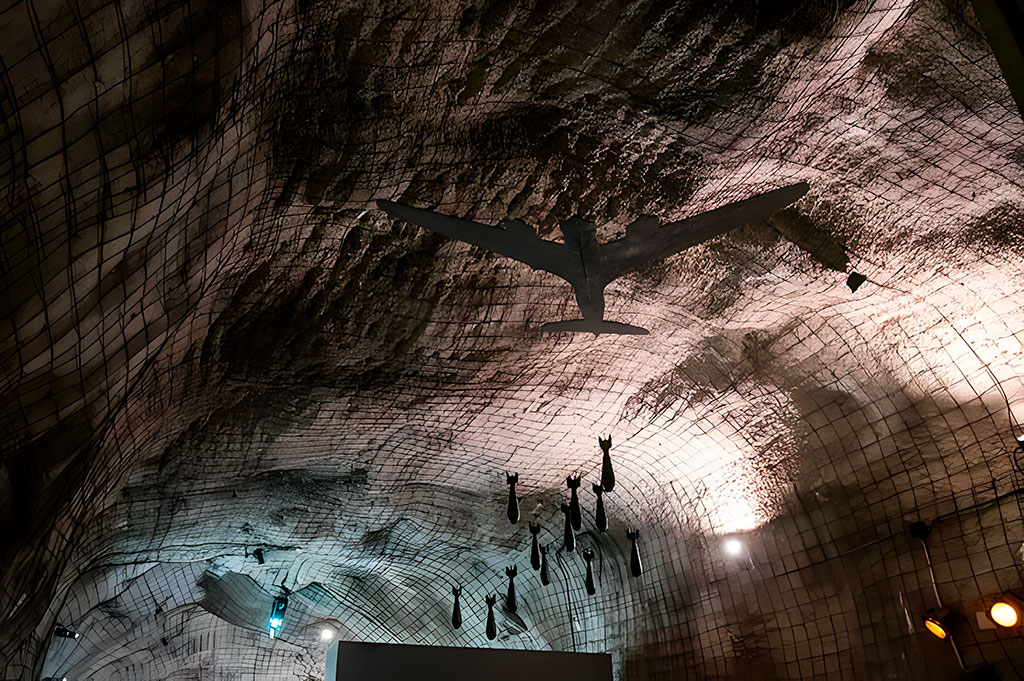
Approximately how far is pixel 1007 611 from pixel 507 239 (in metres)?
3.06

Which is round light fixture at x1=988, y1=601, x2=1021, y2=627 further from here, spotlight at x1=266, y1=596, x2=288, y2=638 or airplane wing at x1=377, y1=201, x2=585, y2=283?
spotlight at x1=266, y1=596, x2=288, y2=638

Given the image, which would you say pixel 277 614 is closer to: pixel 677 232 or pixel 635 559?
pixel 635 559

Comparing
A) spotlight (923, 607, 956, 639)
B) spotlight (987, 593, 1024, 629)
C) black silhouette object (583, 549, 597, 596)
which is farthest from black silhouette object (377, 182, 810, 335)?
black silhouette object (583, 549, 597, 596)

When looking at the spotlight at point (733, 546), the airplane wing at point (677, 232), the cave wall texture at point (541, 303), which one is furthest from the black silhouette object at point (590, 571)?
the airplane wing at point (677, 232)

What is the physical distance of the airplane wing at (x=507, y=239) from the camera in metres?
3.46

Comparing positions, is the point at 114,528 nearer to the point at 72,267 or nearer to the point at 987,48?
the point at 72,267

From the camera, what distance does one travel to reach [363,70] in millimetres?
2676

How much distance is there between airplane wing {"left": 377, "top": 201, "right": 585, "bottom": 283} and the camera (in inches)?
136

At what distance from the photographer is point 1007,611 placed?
365cm

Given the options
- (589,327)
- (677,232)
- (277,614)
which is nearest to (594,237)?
(677,232)

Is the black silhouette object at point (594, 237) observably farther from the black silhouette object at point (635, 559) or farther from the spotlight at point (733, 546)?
the black silhouette object at point (635, 559)

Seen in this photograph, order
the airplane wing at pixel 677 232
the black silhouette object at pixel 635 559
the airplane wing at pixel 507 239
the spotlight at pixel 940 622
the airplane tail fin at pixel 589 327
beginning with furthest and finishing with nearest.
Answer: the black silhouette object at pixel 635 559 → the airplane tail fin at pixel 589 327 → the spotlight at pixel 940 622 → the airplane wing at pixel 677 232 → the airplane wing at pixel 507 239

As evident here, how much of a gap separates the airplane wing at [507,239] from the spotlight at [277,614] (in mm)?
7550

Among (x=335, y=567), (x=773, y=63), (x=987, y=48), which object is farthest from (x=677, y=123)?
(x=335, y=567)
